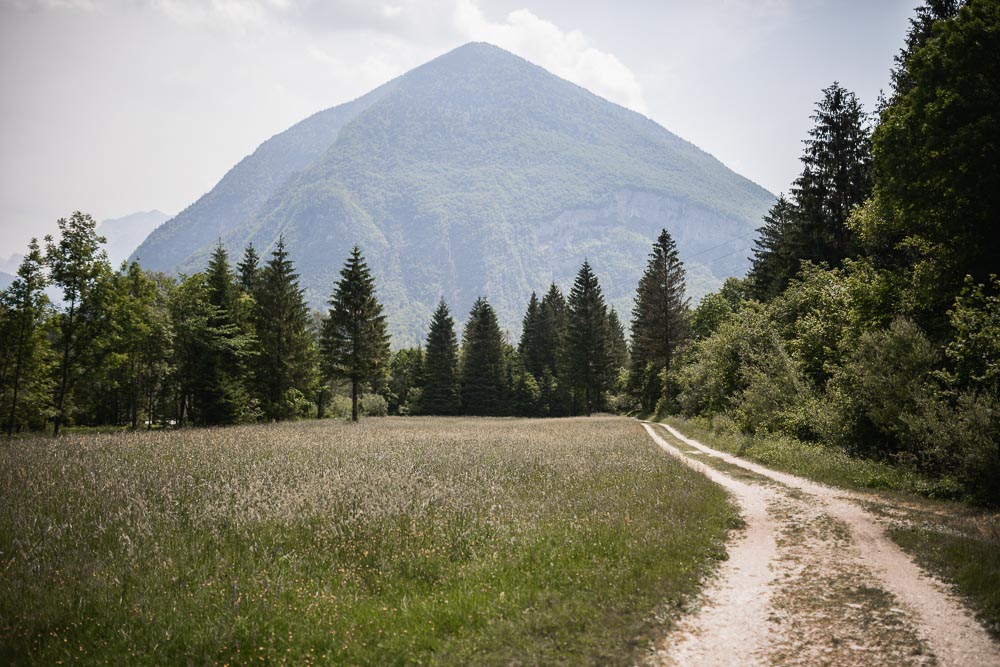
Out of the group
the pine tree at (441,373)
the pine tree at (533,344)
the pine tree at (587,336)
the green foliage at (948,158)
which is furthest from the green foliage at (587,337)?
the green foliage at (948,158)

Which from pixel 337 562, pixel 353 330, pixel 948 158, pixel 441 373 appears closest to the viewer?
pixel 337 562

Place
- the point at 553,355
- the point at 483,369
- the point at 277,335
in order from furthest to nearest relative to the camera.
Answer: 1. the point at 553,355
2. the point at 483,369
3. the point at 277,335

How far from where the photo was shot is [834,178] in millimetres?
31953

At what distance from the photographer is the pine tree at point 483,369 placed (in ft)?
235

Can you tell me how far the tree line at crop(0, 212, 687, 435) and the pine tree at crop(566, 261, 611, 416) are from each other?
0.19 metres

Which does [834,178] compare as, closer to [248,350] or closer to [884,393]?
[884,393]

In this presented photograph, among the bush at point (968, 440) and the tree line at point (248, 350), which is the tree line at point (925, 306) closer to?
the bush at point (968, 440)

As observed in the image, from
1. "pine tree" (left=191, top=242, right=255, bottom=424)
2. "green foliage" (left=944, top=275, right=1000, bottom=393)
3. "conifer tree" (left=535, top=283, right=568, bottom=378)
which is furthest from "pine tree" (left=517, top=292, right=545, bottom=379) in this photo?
"green foliage" (left=944, top=275, right=1000, bottom=393)

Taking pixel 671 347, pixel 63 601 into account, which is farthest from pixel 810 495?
pixel 671 347

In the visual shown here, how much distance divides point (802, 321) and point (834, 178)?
46.1 feet

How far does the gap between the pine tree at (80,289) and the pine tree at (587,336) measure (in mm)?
50641

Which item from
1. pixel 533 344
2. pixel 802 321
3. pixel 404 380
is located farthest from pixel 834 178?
pixel 404 380

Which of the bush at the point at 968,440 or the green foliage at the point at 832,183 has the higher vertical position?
the green foliage at the point at 832,183

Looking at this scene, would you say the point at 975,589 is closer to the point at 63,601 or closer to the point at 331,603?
the point at 331,603
